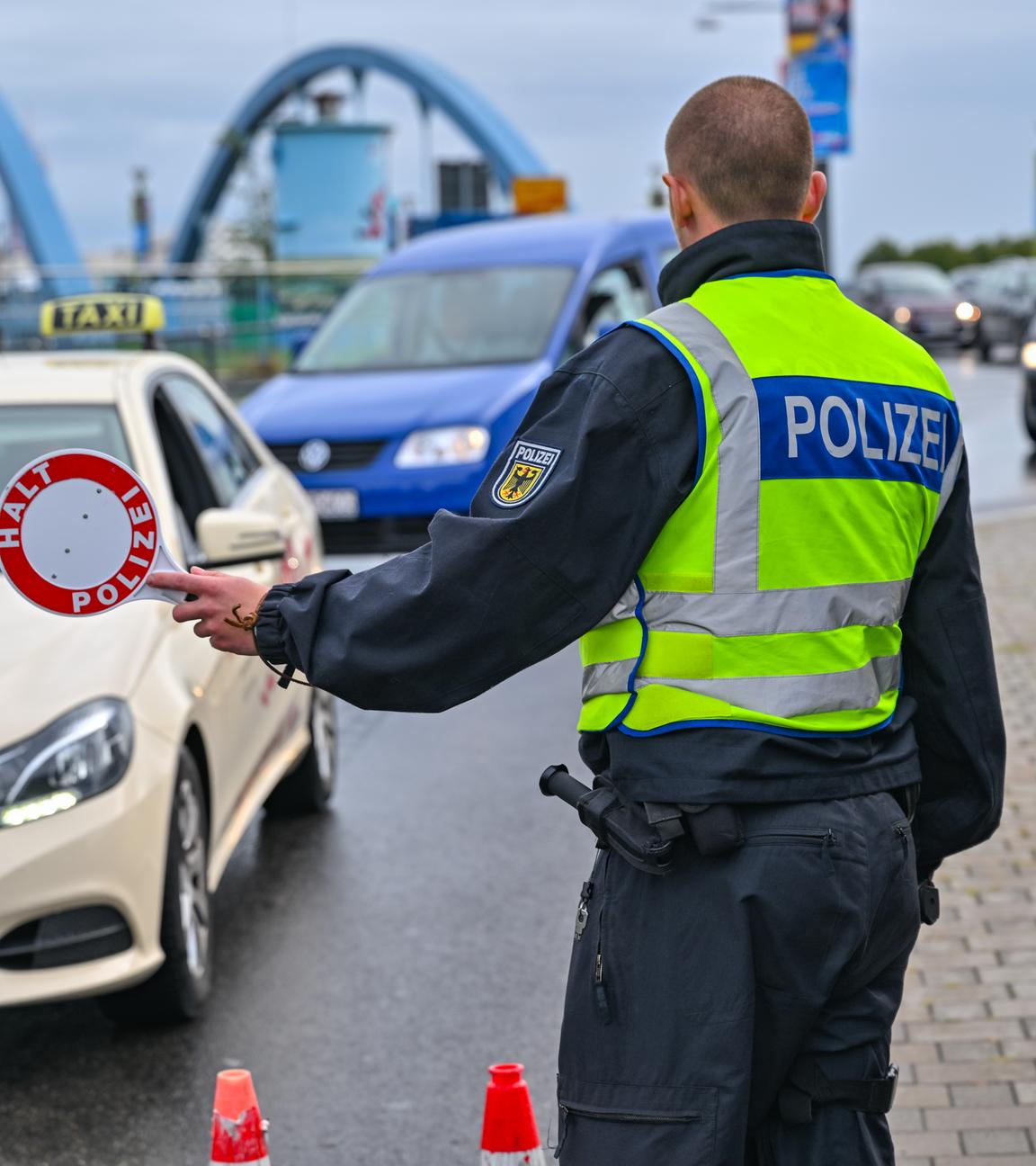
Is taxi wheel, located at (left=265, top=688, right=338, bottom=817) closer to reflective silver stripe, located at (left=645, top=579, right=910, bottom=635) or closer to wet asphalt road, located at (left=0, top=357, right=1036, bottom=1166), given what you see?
wet asphalt road, located at (left=0, top=357, right=1036, bottom=1166)

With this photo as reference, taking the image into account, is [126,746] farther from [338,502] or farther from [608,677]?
[338,502]

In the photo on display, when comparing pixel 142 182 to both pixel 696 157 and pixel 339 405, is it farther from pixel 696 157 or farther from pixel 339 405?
pixel 696 157

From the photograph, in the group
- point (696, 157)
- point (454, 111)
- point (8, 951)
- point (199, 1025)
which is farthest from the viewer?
point (454, 111)

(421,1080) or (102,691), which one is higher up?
(102,691)

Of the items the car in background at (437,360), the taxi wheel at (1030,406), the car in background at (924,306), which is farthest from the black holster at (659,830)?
the car in background at (924,306)

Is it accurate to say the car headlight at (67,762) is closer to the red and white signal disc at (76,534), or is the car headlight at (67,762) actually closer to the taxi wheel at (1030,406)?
the red and white signal disc at (76,534)

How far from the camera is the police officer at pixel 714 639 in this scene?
8.15 feet

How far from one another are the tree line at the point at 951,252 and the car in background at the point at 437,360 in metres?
51.6

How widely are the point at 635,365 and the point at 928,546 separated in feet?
1.90

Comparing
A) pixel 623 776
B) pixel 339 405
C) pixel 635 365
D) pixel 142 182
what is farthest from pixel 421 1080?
pixel 142 182

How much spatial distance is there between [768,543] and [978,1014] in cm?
275

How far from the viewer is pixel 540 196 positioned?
77.2 ft

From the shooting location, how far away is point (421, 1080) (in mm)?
4578

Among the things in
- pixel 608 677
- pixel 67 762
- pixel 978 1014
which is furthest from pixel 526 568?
pixel 978 1014
